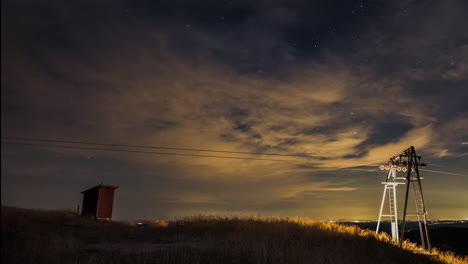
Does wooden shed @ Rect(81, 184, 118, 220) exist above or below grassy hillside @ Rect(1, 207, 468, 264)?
above

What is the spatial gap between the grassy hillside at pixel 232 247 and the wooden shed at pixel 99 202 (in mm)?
10928

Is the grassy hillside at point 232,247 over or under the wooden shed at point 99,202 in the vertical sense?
under

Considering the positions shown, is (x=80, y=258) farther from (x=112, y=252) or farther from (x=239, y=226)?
(x=239, y=226)

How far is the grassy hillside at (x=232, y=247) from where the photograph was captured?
1142 centimetres

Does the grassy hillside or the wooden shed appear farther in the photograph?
the wooden shed

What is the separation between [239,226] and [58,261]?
41.5ft

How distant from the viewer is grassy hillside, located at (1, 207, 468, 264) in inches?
450

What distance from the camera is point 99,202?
3722 centimetres

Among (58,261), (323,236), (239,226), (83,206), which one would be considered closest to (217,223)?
(239,226)

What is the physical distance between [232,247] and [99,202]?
92.8ft

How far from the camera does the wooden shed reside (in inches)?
1460

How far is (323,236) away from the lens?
18125 millimetres

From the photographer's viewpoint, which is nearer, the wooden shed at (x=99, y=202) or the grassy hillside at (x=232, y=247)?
the grassy hillside at (x=232, y=247)

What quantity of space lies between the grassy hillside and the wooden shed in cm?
1093
